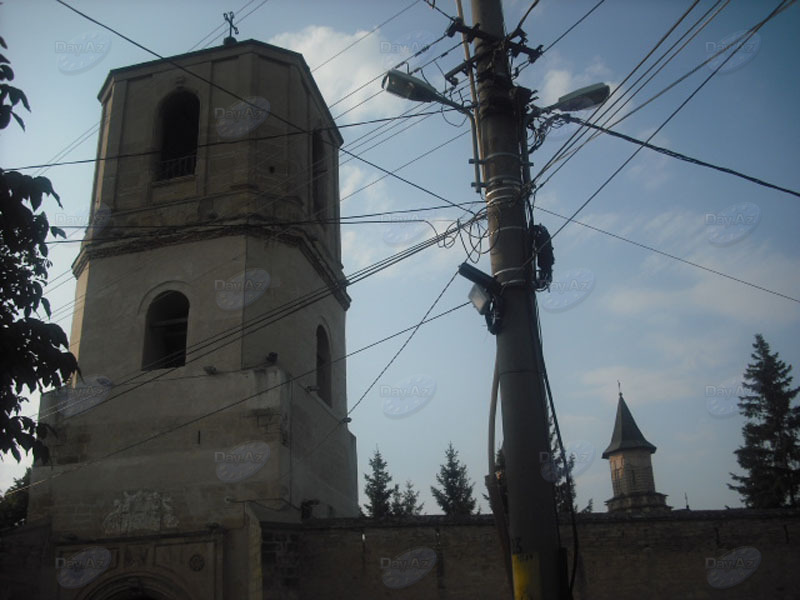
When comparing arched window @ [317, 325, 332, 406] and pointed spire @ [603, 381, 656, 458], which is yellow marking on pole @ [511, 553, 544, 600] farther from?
pointed spire @ [603, 381, 656, 458]

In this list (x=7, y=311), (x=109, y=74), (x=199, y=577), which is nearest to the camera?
(x=7, y=311)

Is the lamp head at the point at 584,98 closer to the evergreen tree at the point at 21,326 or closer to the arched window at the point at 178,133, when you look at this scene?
the evergreen tree at the point at 21,326

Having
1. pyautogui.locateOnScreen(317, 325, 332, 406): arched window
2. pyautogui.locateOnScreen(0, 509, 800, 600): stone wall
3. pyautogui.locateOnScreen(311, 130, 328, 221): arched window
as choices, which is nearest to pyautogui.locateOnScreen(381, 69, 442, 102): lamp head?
pyautogui.locateOnScreen(0, 509, 800, 600): stone wall

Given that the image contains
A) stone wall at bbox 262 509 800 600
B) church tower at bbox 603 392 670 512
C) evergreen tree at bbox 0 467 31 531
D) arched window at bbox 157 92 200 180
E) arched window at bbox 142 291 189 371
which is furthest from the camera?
church tower at bbox 603 392 670 512

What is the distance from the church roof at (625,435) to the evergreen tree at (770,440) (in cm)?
1161

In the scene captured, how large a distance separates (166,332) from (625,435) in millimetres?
36324

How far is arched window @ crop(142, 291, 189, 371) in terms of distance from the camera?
57.4 ft

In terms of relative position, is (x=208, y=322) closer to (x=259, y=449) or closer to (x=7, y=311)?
(x=259, y=449)

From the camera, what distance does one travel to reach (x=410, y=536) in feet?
50.1

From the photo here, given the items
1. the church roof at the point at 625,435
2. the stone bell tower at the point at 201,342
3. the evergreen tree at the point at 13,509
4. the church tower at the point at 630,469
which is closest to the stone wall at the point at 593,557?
the stone bell tower at the point at 201,342

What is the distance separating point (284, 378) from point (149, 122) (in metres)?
8.14

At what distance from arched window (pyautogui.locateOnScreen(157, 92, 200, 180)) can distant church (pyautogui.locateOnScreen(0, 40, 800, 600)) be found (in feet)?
0.17

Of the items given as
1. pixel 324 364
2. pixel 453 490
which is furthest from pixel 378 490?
pixel 324 364

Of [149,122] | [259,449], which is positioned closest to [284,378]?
[259,449]
